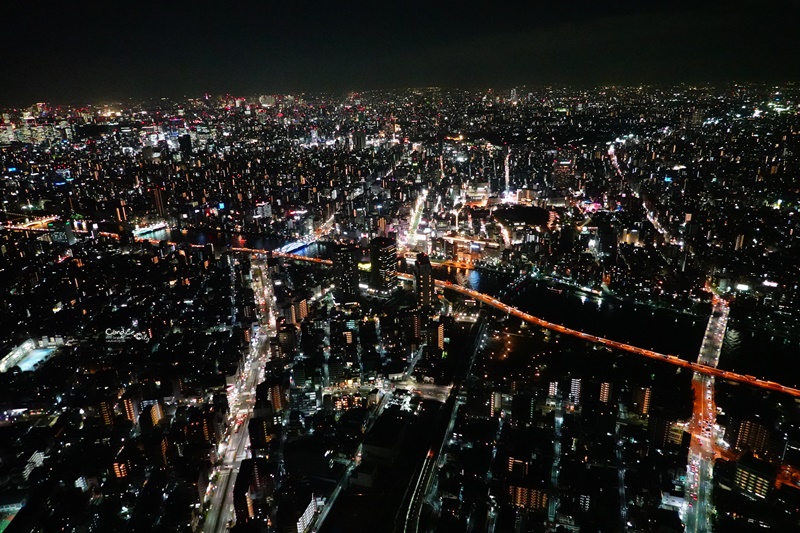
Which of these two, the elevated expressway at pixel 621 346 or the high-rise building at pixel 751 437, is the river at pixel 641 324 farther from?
the high-rise building at pixel 751 437

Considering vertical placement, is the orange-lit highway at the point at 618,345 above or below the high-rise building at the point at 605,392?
below

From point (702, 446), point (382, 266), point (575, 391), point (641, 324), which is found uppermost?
point (382, 266)

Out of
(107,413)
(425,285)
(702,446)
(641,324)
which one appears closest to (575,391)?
(702,446)

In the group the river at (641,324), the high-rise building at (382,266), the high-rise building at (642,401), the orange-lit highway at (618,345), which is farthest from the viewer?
the high-rise building at (382,266)

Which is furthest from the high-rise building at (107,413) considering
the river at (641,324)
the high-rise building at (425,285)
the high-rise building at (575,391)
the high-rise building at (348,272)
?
the river at (641,324)

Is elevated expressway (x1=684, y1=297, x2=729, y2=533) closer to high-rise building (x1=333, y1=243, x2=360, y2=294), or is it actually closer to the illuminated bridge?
the illuminated bridge

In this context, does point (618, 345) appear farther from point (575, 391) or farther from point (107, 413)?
point (107, 413)

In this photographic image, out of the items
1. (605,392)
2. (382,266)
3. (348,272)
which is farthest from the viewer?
(348,272)

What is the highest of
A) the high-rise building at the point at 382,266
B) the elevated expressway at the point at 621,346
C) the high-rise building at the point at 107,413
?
the high-rise building at the point at 382,266

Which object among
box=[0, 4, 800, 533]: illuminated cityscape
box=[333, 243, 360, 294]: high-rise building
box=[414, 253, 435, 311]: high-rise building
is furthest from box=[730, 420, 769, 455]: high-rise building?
box=[333, 243, 360, 294]: high-rise building
